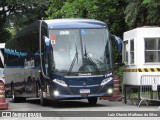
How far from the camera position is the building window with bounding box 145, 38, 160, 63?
22.0 metres

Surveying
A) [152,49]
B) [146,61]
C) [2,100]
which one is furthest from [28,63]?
[152,49]

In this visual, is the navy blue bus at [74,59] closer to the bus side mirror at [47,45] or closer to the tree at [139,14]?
the bus side mirror at [47,45]

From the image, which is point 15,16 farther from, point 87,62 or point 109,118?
point 109,118

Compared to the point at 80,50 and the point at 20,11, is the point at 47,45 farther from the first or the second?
the point at 20,11

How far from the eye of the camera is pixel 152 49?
72.1 feet

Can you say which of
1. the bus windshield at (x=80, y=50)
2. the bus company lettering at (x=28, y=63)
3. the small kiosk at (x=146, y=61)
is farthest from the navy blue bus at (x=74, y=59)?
the bus company lettering at (x=28, y=63)

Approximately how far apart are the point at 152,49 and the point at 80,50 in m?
3.36

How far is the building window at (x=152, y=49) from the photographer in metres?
22.0

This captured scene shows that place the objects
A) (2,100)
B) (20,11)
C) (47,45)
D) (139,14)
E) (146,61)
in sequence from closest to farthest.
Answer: (47,45) < (2,100) < (146,61) < (139,14) < (20,11)

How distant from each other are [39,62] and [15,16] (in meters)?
30.4

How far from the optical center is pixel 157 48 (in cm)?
2202

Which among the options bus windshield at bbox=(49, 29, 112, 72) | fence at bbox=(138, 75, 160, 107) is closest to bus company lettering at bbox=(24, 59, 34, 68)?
bus windshield at bbox=(49, 29, 112, 72)

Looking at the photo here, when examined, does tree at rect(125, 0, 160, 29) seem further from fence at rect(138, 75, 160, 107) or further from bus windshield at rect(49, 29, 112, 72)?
bus windshield at rect(49, 29, 112, 72)

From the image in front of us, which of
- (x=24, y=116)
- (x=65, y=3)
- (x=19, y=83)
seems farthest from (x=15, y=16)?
(x=24, y=116)
